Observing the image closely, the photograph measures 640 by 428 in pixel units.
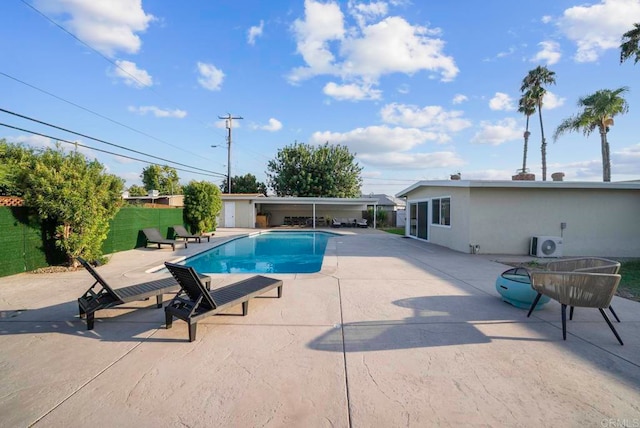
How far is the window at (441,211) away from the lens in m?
13.0

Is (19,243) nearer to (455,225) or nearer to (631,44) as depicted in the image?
(455,225)

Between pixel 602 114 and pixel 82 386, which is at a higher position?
pixel 602 114

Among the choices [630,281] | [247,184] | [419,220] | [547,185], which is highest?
[247,184]

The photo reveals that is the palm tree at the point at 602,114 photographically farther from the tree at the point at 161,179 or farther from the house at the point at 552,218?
the tree at the point at 161,179

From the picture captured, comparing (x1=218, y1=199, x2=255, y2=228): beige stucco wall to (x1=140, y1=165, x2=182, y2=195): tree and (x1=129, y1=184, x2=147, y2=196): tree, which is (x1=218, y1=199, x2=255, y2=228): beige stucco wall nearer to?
(x1=129, y1=184, x2=147, y2=196): tree

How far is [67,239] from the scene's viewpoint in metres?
7.49

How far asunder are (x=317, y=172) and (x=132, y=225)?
24166 millimetres

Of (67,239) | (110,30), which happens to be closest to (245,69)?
Result: (110,30)

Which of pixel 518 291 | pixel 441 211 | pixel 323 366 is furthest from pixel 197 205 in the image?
pixel 518 291

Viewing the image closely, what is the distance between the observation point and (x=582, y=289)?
3643 millimetres

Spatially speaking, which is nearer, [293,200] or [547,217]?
[547,217]

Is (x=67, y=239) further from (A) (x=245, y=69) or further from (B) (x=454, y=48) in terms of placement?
(B) (x=454, y=48)

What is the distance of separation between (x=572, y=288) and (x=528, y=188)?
9135mm

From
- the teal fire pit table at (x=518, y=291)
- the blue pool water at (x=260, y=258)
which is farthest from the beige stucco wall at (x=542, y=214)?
the teal fire pit table at (x=518, y=291)
